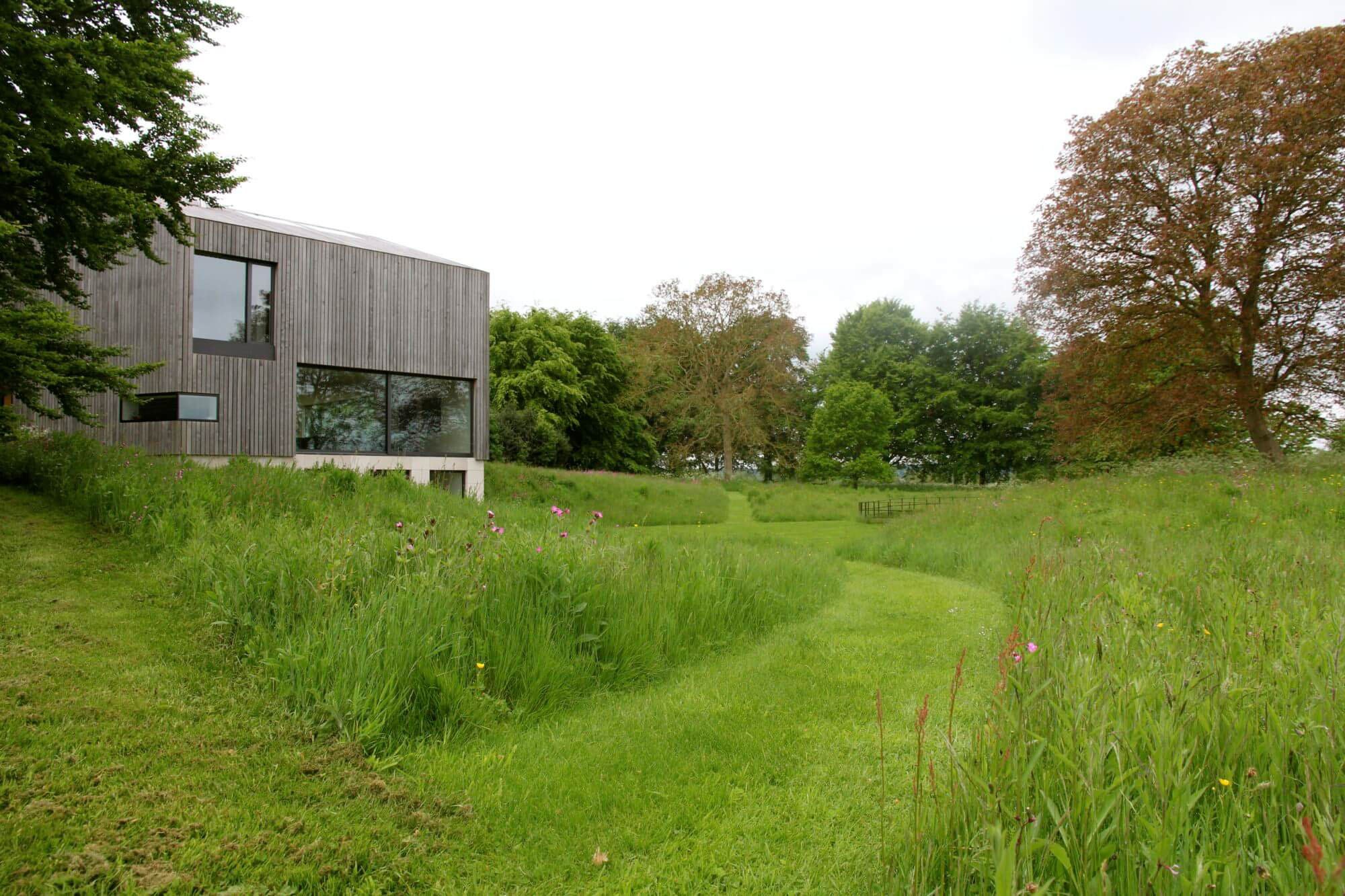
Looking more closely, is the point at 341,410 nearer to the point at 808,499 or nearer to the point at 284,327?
the point at 284,327

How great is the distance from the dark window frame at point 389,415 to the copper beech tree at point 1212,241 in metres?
13.9

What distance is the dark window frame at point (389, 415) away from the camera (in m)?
14.2

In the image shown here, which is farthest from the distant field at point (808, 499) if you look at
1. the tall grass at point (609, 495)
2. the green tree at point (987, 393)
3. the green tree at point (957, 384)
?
the green tree at point (957, 384)

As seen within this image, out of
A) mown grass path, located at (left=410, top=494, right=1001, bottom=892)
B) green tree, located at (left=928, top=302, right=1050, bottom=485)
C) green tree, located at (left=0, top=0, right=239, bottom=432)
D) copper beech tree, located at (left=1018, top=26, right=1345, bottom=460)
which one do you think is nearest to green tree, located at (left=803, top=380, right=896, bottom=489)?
green tree, located at (left=928, top=302, right=1050, bottom=485)

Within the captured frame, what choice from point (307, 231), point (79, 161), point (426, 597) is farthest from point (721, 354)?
point (426, 597)

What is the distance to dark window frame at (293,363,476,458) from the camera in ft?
46.6

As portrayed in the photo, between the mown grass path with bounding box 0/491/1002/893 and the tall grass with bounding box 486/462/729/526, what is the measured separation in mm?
13064

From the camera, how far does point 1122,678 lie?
2.70m

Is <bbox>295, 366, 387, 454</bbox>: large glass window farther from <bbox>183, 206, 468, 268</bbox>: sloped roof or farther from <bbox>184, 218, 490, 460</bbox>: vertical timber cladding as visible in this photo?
<bbox>183, 206, 468, 268</bbox>: sloped roof

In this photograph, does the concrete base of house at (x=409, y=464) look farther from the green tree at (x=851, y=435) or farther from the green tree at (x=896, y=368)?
the green tree at (x=896, y=368)

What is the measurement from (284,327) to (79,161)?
789cm

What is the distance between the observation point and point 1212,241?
522 inches

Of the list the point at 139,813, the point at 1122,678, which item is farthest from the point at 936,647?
the point at 139,813

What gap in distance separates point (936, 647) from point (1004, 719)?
2.85 m
